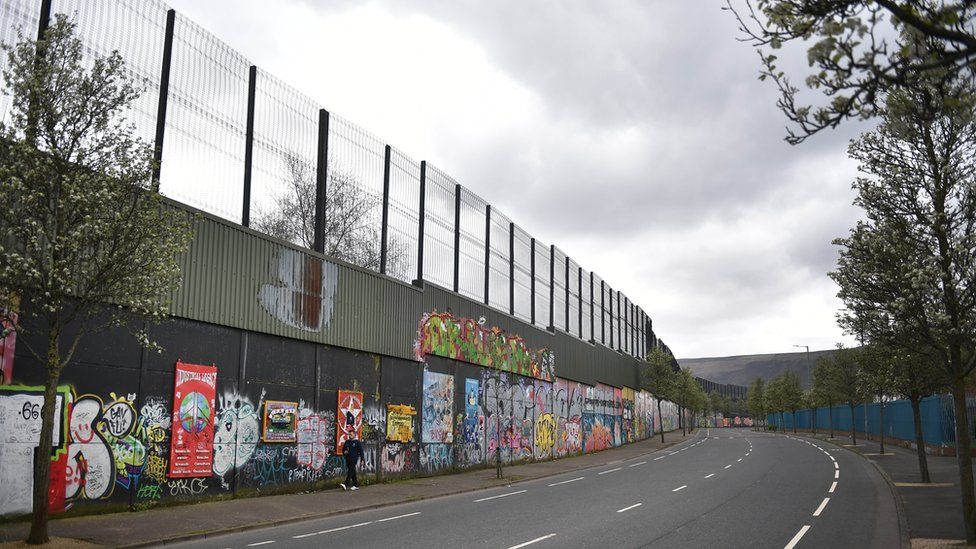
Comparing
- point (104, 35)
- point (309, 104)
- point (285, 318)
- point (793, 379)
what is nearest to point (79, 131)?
point (104, 35)

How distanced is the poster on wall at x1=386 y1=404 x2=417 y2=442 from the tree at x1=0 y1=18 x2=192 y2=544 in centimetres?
1340

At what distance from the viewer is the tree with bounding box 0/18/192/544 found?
11.6 m

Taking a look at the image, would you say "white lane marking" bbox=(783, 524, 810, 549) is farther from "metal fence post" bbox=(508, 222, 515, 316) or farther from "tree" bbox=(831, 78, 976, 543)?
"metal fence post" bbox=(508, 222, 515, 316)

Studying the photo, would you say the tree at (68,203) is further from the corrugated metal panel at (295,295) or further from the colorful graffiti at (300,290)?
the colorful graffiti at (300,290)

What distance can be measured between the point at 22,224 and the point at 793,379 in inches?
3769

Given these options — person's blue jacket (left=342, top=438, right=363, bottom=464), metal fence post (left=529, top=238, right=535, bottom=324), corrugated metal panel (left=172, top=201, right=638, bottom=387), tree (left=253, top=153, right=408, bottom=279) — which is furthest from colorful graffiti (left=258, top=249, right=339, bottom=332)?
metal fence post (left=529, top=238, right=535, bottom=324)

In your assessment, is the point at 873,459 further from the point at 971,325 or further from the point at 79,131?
the point at 79,131

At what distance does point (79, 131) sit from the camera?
12.3 m

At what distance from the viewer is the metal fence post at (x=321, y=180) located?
74.4ft

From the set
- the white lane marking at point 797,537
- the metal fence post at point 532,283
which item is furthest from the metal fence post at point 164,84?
the metal fence post at point 532,283

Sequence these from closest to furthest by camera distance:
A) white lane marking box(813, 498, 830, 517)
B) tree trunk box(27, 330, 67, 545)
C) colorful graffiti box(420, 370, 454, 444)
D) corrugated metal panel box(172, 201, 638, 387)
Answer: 1. tree trunk box(27, 330, 67, 545)
2. white lane marking box(813, 498, 830, 517)
3. corrugated metal panel box(172, 201, 638, 387)
4. colorful graffiti box(420, 370, 454, 444)

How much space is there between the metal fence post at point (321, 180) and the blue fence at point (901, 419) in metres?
29.0

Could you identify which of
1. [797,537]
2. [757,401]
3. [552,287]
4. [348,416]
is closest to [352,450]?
[348,416]

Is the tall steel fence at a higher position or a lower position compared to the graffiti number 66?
higher
